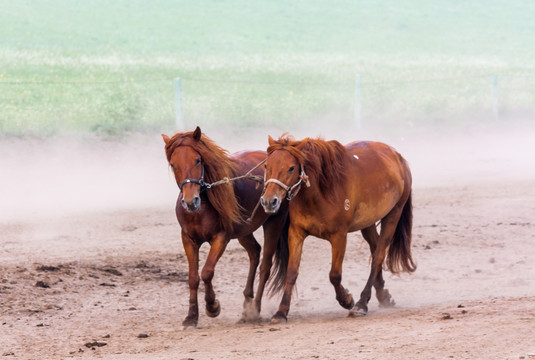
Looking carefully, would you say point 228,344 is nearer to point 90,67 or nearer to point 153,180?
point 153,180

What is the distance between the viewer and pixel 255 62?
30266 millimetres

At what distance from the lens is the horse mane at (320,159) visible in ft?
Result: 23.9

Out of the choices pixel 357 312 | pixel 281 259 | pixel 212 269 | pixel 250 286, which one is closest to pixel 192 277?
pixel 212 269

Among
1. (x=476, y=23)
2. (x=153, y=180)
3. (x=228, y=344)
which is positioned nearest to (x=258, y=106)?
(x=153, y=180)

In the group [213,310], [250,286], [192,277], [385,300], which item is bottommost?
[385,300]

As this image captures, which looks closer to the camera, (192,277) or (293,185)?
(293,185)

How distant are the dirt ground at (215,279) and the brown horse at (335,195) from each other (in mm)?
404

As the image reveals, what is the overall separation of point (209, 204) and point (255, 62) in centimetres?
2319

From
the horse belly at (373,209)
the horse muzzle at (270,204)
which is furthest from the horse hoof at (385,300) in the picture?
the horse muzzle at (270,204)

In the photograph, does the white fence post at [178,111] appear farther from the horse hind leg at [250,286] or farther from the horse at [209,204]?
the horse at [209,204]

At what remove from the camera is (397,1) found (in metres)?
46.9

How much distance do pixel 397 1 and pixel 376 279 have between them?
40266 millimetres

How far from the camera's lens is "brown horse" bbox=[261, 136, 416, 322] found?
718 cm

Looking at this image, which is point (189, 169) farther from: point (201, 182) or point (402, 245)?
point (402, 245)
